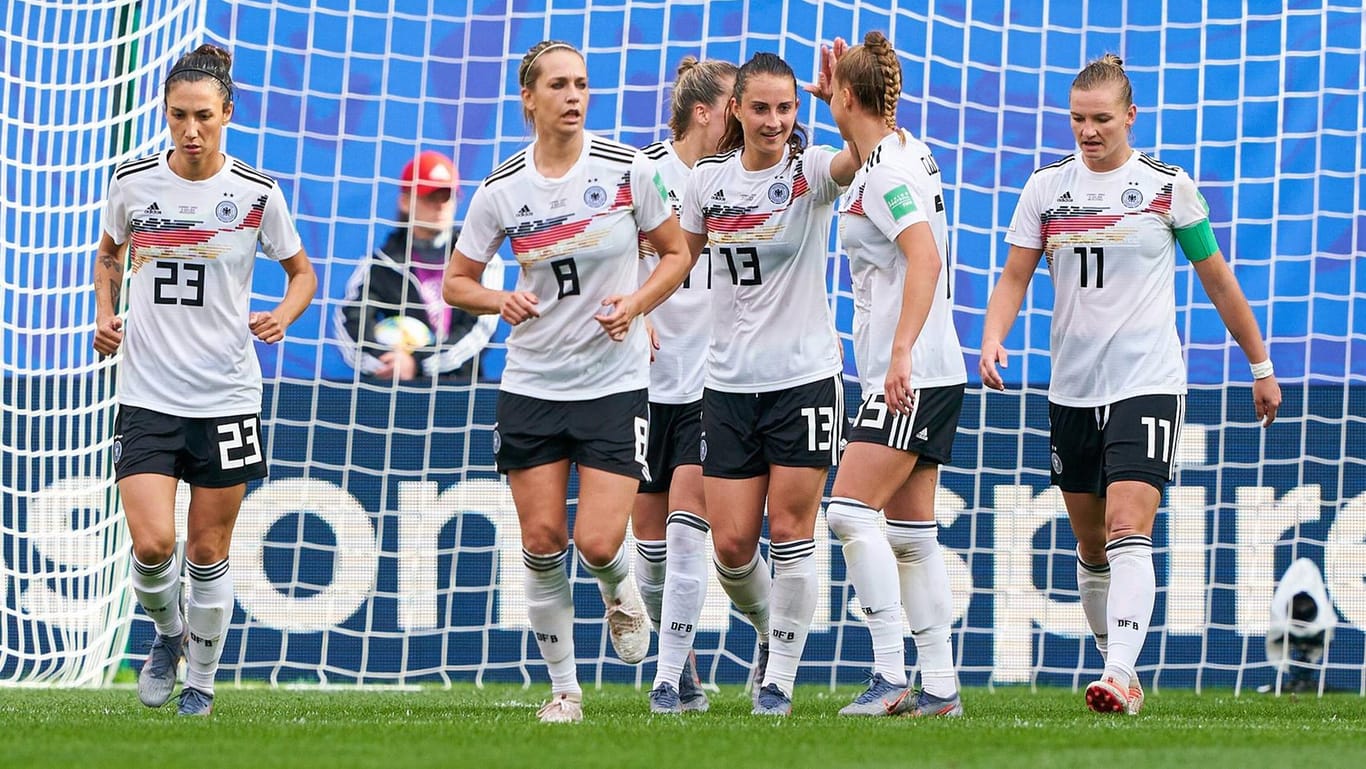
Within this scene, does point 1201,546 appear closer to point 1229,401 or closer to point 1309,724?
point 1229,401

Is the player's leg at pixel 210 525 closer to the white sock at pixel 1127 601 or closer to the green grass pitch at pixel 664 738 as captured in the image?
the green grass pitch at pixel 664 738

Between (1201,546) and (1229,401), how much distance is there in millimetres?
709

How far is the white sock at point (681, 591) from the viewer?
6191 mm

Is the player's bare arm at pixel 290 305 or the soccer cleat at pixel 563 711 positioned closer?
the soccer cleat at pixel 563 711

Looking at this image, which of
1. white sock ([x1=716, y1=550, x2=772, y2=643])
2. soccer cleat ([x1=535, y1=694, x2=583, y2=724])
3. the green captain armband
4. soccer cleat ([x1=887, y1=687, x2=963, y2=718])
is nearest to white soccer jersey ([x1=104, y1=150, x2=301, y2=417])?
soccer cleat ([x1=535, y1=694, x2=583, y2=724])

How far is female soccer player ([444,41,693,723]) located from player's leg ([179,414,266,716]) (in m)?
0.91

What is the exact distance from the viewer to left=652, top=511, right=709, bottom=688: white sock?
6.19 metres

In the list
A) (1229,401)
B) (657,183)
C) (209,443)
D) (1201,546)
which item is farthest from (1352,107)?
(209,443)

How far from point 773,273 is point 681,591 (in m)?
1.13

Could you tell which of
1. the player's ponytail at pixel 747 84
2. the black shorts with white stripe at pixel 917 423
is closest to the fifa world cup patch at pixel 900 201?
the player's ponytail at pixel 747 84

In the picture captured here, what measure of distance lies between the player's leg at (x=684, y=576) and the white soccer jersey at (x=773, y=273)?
60cm

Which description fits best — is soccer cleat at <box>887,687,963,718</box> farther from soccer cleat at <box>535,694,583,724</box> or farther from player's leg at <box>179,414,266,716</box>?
player's leg at <box>179,414,266,716</box>

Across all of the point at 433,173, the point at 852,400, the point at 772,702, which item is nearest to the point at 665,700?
the point at 772,702

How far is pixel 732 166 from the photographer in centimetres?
620
